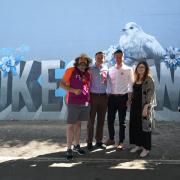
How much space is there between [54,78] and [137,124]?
4635 mm

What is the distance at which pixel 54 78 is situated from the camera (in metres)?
11.7

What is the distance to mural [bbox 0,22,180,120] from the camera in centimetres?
1134

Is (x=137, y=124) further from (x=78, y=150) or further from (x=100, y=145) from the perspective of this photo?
(x=78, y=150)

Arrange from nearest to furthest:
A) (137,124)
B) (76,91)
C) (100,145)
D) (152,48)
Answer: (76,91), (137,124), (100,145), (152,48)

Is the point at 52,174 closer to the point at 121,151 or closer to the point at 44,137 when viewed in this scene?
the point at 121,151

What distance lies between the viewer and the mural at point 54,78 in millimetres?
11344

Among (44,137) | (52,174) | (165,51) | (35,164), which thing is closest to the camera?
(52,174)

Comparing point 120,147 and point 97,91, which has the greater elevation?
point 97,91

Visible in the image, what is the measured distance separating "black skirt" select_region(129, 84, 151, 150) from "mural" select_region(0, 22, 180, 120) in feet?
12.7

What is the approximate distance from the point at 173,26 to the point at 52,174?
649cm

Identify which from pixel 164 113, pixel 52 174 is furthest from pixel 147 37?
pixel 52 174

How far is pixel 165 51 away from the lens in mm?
11375

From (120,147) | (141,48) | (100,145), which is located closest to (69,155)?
(100,145)

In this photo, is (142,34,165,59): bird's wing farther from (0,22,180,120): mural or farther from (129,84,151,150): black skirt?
(129,84,151,150): black skirt
